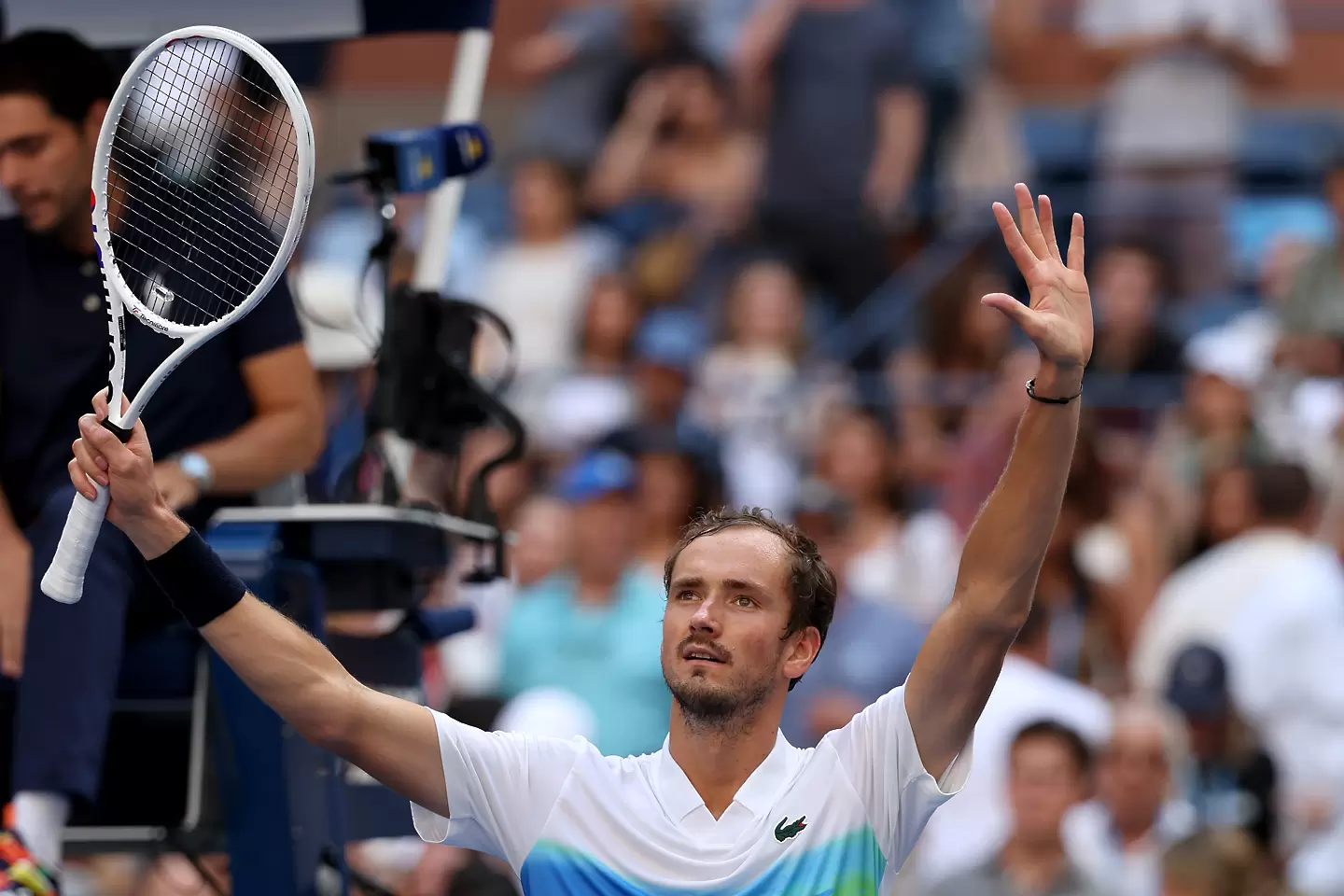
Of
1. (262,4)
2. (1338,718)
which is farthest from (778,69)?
(262,4)

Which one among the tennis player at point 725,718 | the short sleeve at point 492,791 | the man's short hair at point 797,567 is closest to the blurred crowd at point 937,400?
the man's short hair at point 797,567

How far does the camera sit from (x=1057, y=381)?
11.5ft

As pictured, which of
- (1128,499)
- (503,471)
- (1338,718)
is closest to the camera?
(1338,718)

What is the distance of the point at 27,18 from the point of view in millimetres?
5410

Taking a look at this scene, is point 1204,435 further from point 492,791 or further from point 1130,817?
point 492,791

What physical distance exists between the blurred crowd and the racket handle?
10.5ft

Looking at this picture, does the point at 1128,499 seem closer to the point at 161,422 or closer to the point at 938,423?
the point at 938,423

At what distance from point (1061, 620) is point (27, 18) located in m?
3.88

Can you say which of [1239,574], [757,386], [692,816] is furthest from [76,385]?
[757,386]

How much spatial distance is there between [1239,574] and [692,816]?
13.3 feet

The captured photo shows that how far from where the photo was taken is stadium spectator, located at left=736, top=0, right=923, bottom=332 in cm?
991

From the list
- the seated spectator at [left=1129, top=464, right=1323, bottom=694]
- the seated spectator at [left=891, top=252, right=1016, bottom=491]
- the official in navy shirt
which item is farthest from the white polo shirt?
the seated spectator at [left=891, top=252, right=1016, bottom=491]

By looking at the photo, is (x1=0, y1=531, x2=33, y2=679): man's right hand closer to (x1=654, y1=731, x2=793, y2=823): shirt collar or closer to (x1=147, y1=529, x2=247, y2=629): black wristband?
(x1=147, y1=529, x2=247, y2=629): black wristband

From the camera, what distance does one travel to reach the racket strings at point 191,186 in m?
3.97
